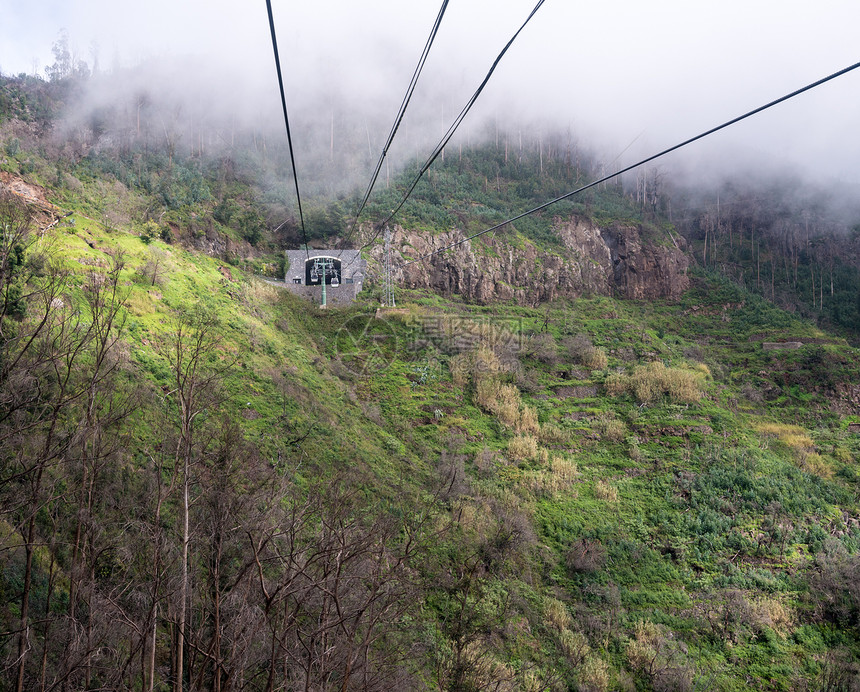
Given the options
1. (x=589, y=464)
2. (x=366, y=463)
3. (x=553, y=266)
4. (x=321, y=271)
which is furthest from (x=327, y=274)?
(x=589, y=464)

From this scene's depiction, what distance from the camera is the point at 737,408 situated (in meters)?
29.6

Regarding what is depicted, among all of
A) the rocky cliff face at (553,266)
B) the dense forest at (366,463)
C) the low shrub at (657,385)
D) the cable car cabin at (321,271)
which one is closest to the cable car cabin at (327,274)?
the cable car cabin at (321,271)

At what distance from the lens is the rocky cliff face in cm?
3897

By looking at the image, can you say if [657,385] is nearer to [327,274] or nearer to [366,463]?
[366,463]

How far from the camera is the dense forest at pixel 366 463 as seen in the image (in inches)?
269

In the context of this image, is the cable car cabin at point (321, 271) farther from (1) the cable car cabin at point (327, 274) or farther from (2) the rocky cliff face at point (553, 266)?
(2) the rocky cliff face at point (553, 266)

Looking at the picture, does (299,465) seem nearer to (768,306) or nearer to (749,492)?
(749,492)

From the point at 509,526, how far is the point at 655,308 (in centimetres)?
3500

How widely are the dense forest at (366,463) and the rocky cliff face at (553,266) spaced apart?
2.26 m

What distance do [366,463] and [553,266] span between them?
105ft

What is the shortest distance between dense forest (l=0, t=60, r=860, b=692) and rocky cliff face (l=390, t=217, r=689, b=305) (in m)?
2.26

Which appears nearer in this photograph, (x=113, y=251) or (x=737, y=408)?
(x=113, y=251)

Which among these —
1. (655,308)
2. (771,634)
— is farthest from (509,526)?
(655,308)

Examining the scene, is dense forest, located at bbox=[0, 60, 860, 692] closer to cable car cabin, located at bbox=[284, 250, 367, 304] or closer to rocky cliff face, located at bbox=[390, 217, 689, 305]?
cable car cabin, located at bbox=[284, 250, 367, 304]
